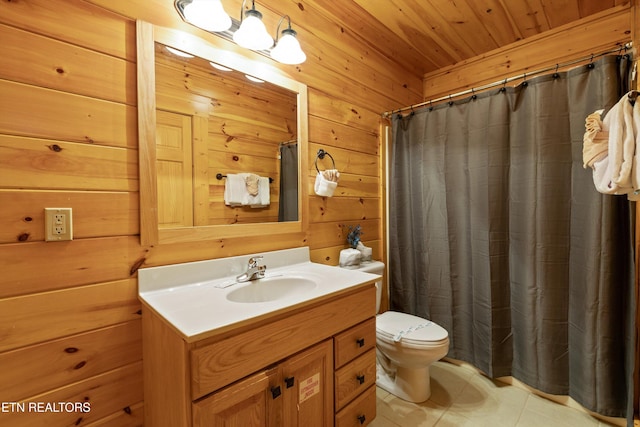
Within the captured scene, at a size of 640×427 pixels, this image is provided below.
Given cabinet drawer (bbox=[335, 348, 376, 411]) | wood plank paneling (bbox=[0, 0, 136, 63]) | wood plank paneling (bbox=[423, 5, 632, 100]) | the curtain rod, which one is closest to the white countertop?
cabinet drawer (bbox=[335, 348, 376, 411])

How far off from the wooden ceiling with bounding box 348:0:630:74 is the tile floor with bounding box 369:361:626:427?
2384 mm

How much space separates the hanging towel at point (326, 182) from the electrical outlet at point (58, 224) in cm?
116

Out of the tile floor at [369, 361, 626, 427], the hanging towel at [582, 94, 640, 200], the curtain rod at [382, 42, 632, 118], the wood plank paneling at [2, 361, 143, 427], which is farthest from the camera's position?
the tile floor at [369, 361, 626, 427]

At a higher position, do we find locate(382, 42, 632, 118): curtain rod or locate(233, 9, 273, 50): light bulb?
locate(233, 9, 273, 50): light bulb

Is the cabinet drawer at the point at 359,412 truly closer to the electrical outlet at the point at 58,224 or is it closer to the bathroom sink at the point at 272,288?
the bathroom sink at the point at 272,288

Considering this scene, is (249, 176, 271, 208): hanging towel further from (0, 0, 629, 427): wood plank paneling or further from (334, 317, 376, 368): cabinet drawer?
(334, 317, 376, 368): cabinet drawer

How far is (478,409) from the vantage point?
1593mm

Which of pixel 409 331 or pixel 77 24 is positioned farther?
pixel 409 331

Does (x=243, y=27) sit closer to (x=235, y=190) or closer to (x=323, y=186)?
(x=235, y=190)

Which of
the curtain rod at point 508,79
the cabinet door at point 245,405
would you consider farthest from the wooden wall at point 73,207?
the curtain rod at point 508,79

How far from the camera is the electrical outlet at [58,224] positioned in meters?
0.91

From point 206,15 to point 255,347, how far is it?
4.17 ft

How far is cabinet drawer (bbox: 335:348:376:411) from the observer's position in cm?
118

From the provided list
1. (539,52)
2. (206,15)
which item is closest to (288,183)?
(206,15)
